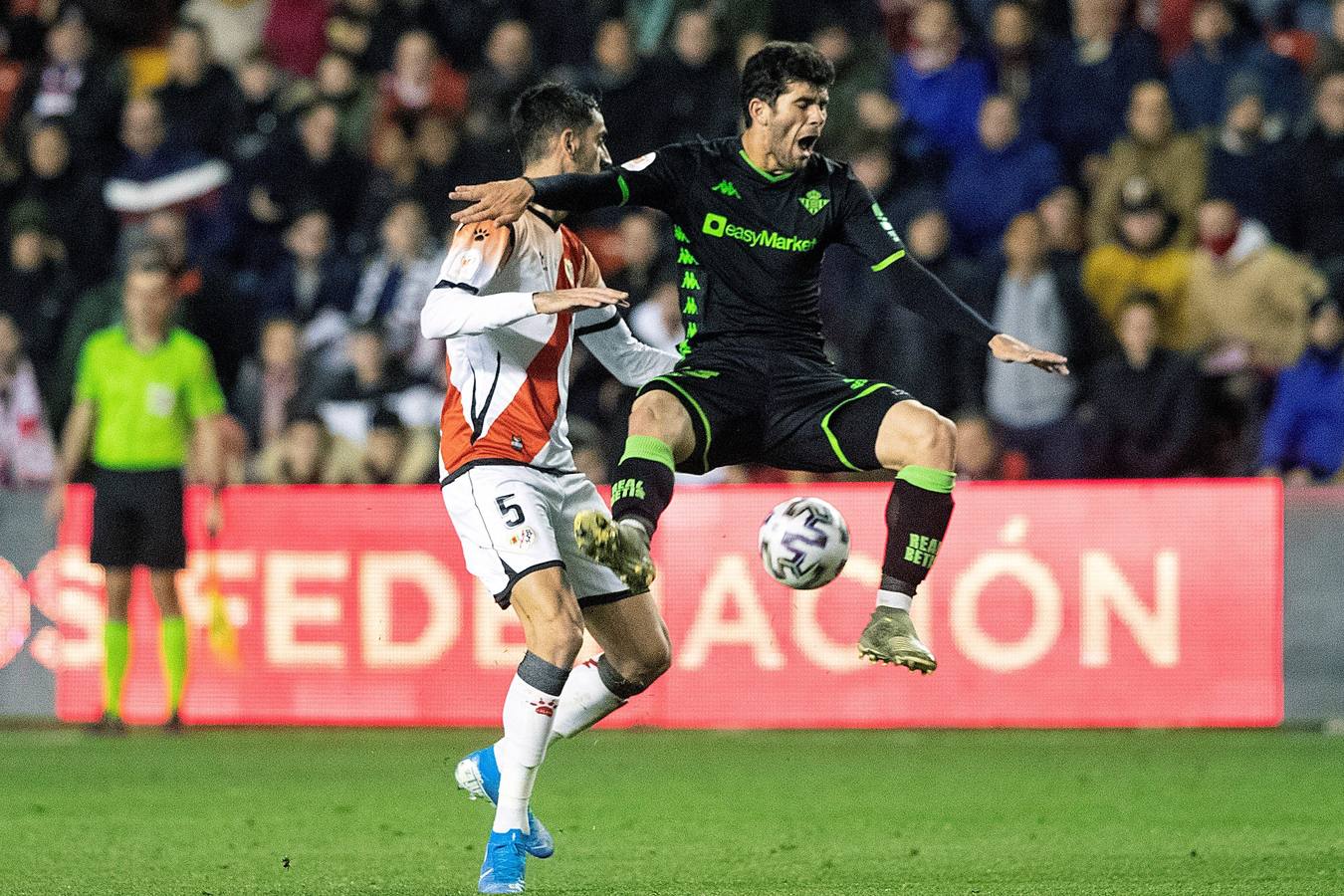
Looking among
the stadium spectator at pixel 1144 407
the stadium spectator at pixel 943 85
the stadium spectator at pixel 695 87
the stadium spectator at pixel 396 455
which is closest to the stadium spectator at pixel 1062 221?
the stadium spectator at pixel 1144 407

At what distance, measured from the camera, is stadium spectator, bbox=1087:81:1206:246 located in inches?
484

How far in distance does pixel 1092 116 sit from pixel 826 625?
385 centimetres

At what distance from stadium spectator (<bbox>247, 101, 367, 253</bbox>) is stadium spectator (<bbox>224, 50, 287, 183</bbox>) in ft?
0.93

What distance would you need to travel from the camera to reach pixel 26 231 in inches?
539

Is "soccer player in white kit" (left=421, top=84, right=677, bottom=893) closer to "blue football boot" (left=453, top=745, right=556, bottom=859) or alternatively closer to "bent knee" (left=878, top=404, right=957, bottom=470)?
"blue football boot" (left=453, top=745, right=556, bottom=859)

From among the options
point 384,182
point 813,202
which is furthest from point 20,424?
point 813,202

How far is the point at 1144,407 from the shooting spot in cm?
1121

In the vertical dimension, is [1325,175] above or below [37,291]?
above

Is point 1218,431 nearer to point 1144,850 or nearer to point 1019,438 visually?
point 1019,438

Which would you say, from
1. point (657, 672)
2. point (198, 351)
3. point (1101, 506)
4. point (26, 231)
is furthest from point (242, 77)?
point (657, 672)

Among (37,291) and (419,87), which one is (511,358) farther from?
(37,291)

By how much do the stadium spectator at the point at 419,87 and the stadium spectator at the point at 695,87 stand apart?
5.31ft

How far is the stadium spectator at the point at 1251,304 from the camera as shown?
11.6 meters

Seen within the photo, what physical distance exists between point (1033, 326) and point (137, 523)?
486 centimetres
